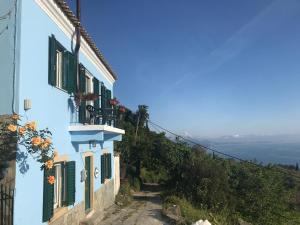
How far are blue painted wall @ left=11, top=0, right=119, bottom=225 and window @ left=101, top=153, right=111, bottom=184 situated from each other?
5.88m

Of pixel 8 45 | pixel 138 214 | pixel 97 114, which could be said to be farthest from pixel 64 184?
pixel 138 214

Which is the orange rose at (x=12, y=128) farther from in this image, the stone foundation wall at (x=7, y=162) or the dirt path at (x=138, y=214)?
the dirt path at (x=138, y=214)

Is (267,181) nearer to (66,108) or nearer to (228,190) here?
(228,190)

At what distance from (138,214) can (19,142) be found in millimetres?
9547

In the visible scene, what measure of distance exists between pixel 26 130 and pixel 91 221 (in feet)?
19.9

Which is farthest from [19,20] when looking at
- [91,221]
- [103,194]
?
[103,194]

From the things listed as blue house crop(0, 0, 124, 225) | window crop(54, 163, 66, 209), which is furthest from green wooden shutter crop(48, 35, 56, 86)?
window crop(54, 163, 66, 209)

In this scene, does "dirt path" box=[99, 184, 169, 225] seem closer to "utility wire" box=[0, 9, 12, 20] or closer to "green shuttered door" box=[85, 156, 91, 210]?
"green shuttered door" box=[85, 156, 91, 210]

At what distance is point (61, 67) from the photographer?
10.2 m

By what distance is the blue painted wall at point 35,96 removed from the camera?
7.52m

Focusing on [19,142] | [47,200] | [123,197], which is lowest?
[123,197]

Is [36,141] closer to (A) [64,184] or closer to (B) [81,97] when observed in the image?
(A) [64,184]

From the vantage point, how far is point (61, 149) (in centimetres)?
A: 1017

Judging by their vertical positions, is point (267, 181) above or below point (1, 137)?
below
